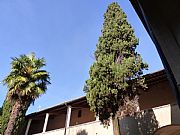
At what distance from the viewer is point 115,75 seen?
39.3 ft

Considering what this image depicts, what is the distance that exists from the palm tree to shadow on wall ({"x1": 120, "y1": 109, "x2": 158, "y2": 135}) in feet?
22.4

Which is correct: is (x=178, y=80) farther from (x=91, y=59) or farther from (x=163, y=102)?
(x=163, y=102)

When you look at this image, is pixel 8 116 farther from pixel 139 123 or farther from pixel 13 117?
pixel 139 123

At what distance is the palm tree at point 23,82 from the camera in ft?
55.3

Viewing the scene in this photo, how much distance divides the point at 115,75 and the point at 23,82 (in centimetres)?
787

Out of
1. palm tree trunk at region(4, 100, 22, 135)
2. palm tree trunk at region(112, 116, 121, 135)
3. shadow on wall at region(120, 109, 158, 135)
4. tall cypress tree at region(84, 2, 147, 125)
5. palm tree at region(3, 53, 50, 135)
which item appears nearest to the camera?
palm tree trunk at region(112, 116, 121, 135)

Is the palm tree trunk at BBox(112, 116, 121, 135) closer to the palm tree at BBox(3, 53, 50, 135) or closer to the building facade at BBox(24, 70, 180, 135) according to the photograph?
the building facade at BBox(24, 70, 180, 135)

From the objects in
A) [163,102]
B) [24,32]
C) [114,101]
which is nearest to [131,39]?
[114,101]

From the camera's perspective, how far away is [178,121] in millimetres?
11883

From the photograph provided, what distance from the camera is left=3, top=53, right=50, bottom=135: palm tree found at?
16.9 metres

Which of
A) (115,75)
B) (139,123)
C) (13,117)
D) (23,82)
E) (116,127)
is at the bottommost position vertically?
(116,127)

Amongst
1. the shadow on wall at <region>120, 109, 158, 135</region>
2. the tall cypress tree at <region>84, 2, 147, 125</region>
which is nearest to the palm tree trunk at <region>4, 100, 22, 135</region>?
the tall cypress tree at <region>84, 2, 147, 125</region>

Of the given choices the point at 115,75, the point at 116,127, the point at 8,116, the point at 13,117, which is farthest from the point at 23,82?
the point at 116,127

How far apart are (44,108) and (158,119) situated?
36.9ft
